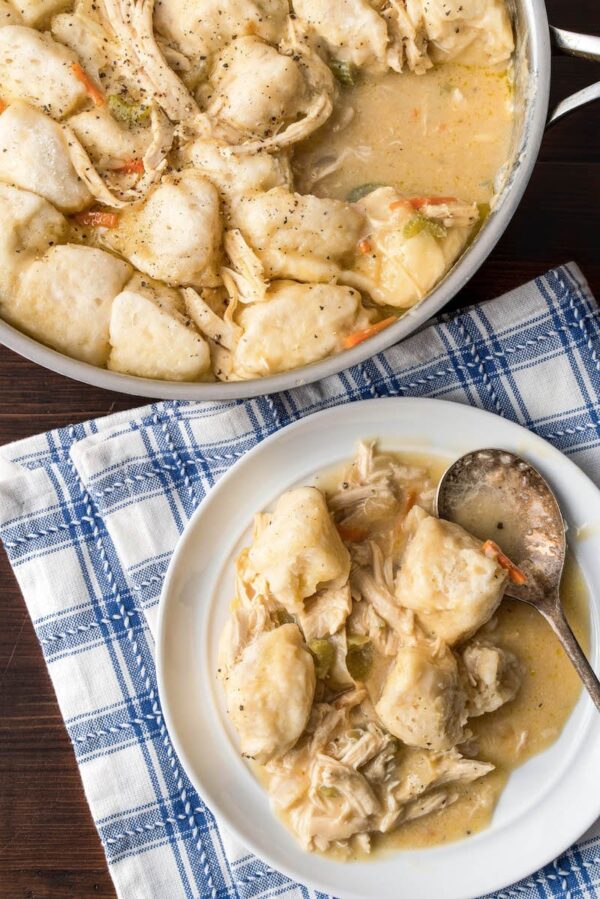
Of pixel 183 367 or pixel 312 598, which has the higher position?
pixel 183 367

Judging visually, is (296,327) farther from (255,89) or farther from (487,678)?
(487,678)

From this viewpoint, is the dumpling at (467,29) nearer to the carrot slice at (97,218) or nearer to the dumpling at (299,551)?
the carrot slice at (97,218)

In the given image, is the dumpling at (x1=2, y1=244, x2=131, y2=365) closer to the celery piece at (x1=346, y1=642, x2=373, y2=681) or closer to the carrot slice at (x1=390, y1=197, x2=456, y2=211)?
the carrot slice at (x1=390, y1=197, x2=456, y2=211)

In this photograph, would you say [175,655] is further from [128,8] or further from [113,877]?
[128,8]

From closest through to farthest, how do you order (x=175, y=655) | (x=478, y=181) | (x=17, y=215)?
(x=17, y=215), (x=478, y=181), (x=175, y=655)

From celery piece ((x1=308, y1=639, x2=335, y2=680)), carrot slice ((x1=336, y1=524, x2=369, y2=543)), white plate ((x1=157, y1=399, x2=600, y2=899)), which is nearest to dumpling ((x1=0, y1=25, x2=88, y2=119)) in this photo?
white plate ((x1=157, y1=399, x2=600, y2=899))

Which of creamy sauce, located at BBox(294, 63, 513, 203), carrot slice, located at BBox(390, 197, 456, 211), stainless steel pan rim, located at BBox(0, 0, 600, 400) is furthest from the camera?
creamy sauce, located at BBox(294, 63, 513, 203)

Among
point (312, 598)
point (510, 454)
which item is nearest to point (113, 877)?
point (312, 598)

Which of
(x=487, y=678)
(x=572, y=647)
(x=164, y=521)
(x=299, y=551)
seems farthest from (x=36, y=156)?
(x=572, y=647)
